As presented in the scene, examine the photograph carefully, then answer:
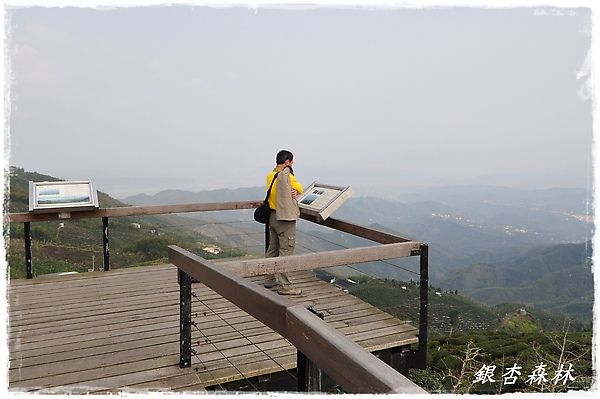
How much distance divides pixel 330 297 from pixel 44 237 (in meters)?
12.8

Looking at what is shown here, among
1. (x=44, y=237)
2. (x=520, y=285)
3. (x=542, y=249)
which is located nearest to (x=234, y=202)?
(x=44, y=237)

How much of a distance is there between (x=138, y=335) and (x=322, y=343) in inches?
115

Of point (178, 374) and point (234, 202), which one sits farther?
point (234, 202)

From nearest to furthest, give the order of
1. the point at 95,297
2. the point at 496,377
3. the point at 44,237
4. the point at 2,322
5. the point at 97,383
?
the point at 97,383, the point at 2,322, the point at 95,297, the point at 496,377, the point at 44,237

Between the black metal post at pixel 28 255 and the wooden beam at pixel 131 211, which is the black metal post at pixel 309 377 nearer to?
the wooden beam at pixel 131 211

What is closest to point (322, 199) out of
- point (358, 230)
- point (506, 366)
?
point (358, 230)

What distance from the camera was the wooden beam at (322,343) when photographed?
1116 mm

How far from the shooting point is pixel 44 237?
49.3ft

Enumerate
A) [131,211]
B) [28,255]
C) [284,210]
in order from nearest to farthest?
[284,210], [28,255], [131,211]

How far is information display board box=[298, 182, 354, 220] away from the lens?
496 centimetres

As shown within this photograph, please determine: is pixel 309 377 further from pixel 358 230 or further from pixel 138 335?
pixel 358 230

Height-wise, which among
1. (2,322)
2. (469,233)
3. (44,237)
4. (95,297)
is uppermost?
(2,322)

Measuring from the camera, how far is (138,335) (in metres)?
3.89

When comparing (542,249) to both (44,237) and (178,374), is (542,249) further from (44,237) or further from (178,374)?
(178,374)
